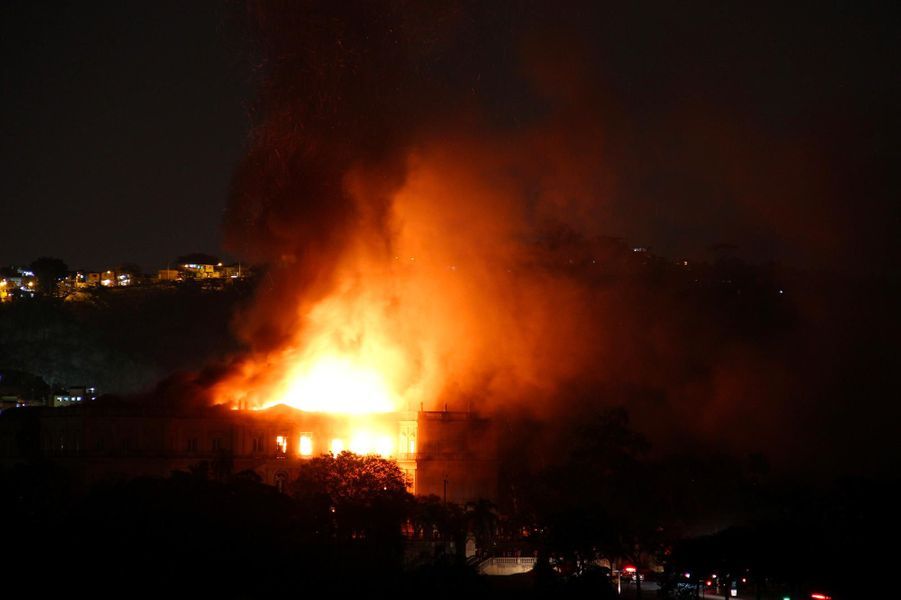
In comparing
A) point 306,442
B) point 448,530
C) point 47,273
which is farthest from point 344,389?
point 47,273

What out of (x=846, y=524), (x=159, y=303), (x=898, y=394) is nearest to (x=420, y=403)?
(x=846, y=524)

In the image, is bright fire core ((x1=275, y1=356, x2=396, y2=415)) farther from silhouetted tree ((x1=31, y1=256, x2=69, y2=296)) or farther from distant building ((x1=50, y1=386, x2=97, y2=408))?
silhouetted tree ((x1=31, y1=256, x2=69, y2=296))

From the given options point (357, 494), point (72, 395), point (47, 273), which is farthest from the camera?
point (47, 273)

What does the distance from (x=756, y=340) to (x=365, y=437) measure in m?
54.8

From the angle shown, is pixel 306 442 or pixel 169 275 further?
pixel 169 275

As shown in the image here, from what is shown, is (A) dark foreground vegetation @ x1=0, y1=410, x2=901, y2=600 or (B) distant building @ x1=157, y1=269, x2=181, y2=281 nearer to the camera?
(A) dark foreground vegetation @ x1=0, y1=410, x2=901, y2=600

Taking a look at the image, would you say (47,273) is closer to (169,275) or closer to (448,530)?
(169,275)

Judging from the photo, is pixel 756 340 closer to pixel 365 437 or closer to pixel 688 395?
pixel 688 395

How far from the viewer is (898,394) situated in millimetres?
98312

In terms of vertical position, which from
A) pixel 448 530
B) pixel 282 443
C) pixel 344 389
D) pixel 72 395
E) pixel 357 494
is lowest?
pixel 448 530

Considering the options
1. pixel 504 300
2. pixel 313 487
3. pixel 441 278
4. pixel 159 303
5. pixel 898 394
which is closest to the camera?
pixel 313 487

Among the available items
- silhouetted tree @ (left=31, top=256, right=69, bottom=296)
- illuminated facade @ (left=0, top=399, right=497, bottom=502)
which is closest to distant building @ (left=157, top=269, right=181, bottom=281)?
silhouetted tree @ (left=31, top=256, right=69, bottom=296)

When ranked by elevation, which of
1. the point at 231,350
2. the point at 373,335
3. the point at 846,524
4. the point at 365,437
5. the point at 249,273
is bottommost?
the point at 846,524

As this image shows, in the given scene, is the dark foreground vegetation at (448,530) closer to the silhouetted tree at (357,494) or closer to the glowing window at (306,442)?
the silhouetted tree at (357,494)
